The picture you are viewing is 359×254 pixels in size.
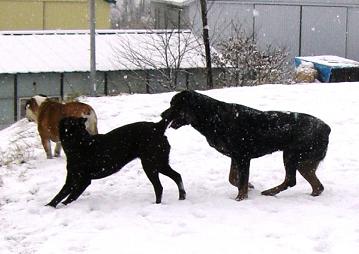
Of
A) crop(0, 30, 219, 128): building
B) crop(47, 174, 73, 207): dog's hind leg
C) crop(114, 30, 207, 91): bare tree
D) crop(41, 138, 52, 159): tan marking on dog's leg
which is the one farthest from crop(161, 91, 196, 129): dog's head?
crop(114, 30, 207, 91): bare tree

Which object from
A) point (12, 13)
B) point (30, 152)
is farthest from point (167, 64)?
point (30, 152)

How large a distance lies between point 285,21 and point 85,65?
456 inches

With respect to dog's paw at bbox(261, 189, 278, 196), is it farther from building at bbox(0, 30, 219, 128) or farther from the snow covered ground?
building at bbox(0, 30, 219, 128)

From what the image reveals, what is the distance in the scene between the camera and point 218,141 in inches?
274

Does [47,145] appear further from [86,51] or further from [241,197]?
[86,51]

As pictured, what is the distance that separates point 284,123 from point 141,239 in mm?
2305

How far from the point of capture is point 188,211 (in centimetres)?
643

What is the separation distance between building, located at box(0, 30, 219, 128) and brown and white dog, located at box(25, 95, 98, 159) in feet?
49.4

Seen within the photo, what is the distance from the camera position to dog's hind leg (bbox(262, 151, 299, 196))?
694 centimetres

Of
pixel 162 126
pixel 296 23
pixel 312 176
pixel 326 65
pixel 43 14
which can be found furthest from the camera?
pixel 43 14

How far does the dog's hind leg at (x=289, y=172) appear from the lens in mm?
6942

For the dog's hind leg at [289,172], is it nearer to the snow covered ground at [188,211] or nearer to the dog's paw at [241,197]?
the snow covered ground at [188,211]

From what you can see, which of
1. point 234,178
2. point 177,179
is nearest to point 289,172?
point 234,178

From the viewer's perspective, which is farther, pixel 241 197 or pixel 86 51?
pixel 86 51
